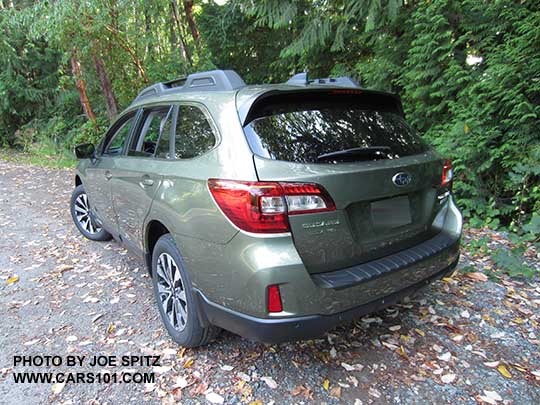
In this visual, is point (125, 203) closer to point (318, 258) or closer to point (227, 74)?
point (227, 74)

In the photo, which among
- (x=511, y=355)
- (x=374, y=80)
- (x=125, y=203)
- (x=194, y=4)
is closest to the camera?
(x=511, y=355)

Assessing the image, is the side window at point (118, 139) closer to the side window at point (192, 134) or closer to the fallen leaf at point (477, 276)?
the side window at point (192, 134)

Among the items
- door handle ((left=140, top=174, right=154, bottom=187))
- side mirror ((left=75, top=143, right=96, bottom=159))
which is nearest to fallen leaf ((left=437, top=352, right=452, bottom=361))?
door handle ((left=140, top=174, right=154, bottom=187))

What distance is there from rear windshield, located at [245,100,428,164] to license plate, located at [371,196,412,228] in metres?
0.26

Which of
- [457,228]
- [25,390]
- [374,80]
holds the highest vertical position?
[374,80]

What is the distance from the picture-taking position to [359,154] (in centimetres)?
201

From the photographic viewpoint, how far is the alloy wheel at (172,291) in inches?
94.3

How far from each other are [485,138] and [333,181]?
361 cm

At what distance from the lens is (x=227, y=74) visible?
2346 mm

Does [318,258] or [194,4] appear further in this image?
[194,4]

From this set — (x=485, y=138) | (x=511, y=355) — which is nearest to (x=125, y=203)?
(x=511, y=355)

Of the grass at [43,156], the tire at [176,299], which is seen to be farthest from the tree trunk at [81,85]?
the tire at [176,299]

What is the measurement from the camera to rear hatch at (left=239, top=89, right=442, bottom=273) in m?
1.82

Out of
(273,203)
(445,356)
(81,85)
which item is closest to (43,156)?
(81,85)
